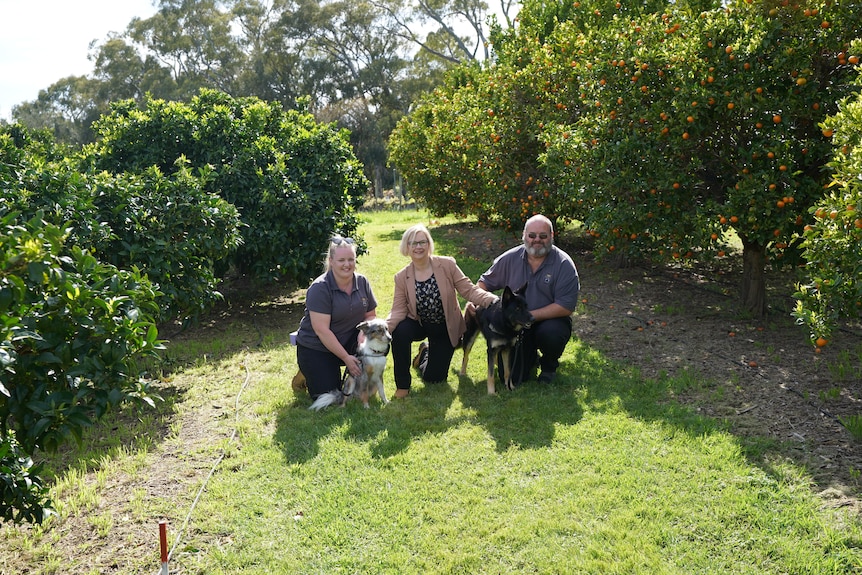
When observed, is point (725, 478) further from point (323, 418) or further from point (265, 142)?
point (265, 142)

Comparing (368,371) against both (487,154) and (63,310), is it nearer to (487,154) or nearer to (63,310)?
(63,310)

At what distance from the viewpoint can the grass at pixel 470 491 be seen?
3.82 m

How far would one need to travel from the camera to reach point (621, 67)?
8.14m

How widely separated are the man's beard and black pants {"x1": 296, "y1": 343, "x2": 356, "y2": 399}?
201cm

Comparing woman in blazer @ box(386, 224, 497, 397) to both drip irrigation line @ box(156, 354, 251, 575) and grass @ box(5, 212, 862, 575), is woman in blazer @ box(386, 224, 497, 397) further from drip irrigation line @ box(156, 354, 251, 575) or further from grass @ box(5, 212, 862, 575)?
drip irrigation line @ box(156, 354, 251, 575)

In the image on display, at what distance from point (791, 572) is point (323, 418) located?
363cm

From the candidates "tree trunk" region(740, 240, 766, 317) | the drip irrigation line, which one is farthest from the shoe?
"tree trunk" region(740, 240, 766, 317)

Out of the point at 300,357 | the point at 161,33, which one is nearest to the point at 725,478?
the point at 300,357

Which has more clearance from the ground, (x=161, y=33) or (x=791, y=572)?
(x=161, y=33)

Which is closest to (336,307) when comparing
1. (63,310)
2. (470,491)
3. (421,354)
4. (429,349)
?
(429,349)

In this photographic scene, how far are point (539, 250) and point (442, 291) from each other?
969 millimetres

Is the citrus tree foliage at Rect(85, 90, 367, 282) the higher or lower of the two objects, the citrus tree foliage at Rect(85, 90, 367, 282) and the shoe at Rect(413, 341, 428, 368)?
the higher

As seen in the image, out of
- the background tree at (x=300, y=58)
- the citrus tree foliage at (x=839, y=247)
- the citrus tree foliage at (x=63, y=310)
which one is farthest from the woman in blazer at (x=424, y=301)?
the background tree at (x=300, y=58)

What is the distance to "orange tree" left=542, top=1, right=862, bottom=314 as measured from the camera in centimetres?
682
